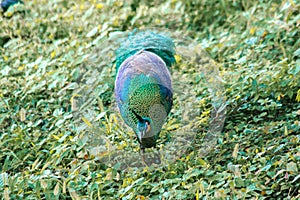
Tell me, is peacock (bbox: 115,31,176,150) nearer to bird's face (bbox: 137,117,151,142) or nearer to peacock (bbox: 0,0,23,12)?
bird's face (bbox: 137,117,151,142)

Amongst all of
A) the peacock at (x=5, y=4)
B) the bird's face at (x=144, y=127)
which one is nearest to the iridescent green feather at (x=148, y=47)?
the bird's face at (x=144, y=127)

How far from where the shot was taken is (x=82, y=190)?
3.66 meters

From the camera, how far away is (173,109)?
4434 mm

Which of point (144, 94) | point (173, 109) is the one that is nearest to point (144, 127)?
point (144, 94)

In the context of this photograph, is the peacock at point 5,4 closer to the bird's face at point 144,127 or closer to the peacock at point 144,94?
the peacock at point 144,94

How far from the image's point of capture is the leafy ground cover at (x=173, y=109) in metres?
3.60

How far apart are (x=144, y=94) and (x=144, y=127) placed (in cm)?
20

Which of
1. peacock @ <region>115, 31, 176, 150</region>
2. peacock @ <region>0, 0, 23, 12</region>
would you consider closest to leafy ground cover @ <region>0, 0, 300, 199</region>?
peacock @ <region>0, 0, 23, 12</region>

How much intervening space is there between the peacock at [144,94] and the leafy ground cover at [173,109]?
197 millimetres

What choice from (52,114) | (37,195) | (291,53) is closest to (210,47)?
(291,53)

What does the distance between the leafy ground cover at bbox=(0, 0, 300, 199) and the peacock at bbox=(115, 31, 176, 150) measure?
7.8 inches

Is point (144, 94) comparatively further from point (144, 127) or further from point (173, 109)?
point (173, 109)

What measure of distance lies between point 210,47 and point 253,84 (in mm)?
1056

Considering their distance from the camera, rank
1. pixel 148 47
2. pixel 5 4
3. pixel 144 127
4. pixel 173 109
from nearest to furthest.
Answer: pixel 144 127 < pixel 148 47 < pixel 173 109 < pixel 5 4
